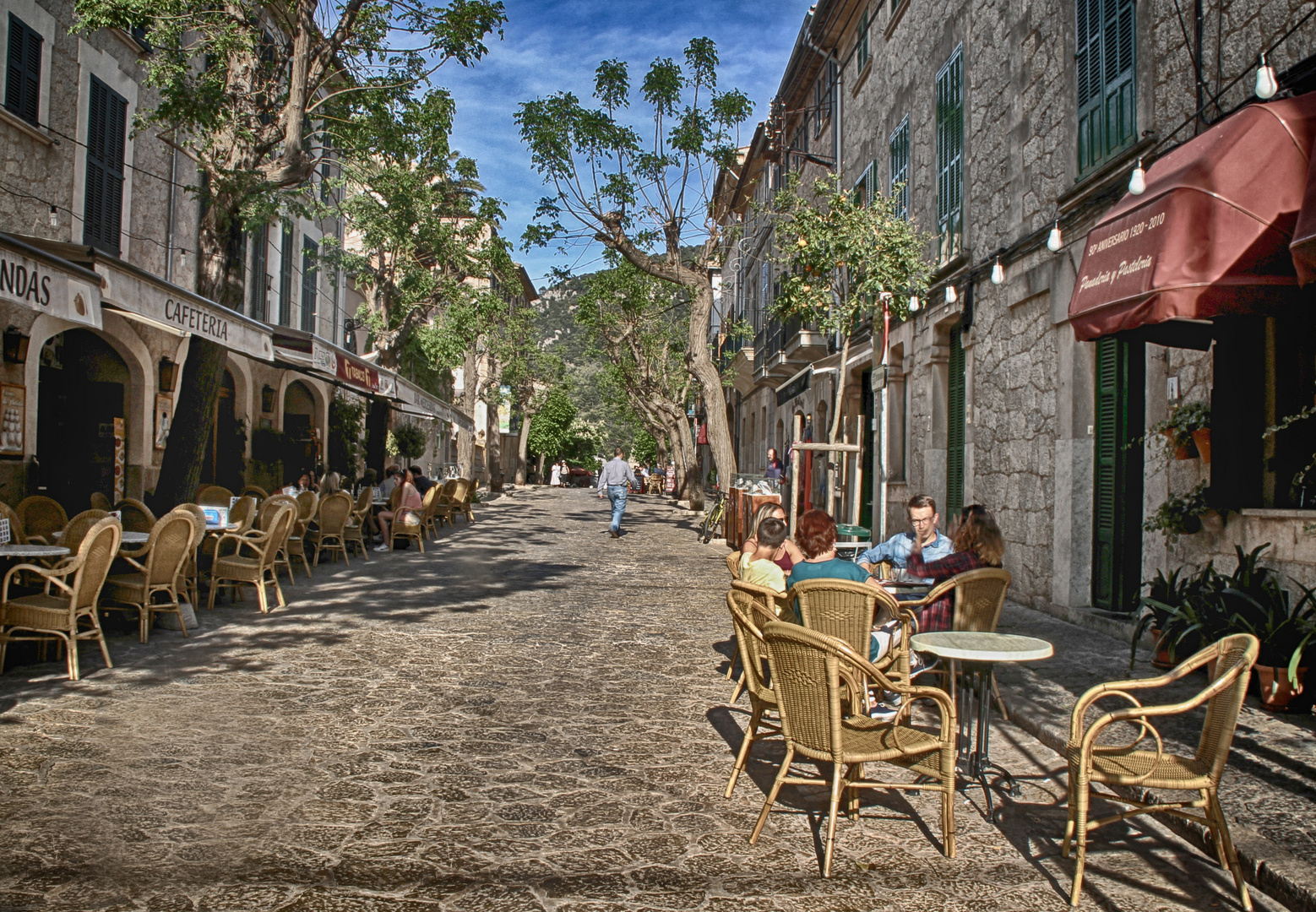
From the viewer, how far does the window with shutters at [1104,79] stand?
26.9ft

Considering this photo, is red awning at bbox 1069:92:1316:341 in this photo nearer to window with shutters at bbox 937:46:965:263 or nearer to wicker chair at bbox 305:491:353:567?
window with shutters at bbox 937:46:965:263

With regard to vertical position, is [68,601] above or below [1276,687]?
above

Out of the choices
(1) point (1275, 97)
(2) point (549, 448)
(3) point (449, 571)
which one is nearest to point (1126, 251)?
(1) point (1275, 97)

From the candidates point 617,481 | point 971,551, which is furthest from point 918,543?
point 617,481

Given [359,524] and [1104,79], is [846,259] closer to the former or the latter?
[1104,79]

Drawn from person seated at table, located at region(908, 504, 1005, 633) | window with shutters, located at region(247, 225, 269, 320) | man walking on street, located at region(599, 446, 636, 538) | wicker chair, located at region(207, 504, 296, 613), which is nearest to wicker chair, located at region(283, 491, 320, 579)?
wicker chair, located at region(207, 504, 296, 613)

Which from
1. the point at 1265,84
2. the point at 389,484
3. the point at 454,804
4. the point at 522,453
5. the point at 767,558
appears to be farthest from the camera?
the point at 522,453

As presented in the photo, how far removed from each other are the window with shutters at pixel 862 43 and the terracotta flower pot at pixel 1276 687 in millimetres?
14439

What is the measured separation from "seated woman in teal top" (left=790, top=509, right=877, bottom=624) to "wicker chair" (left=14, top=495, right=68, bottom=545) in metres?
6.70

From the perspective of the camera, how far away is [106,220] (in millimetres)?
14242

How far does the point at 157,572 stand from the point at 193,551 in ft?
2.09

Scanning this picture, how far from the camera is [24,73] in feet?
39.2

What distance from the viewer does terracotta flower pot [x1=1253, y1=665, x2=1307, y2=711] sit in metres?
5.24

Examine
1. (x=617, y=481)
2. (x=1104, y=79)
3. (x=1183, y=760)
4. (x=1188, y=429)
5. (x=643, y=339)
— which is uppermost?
(x=643, y=339)
